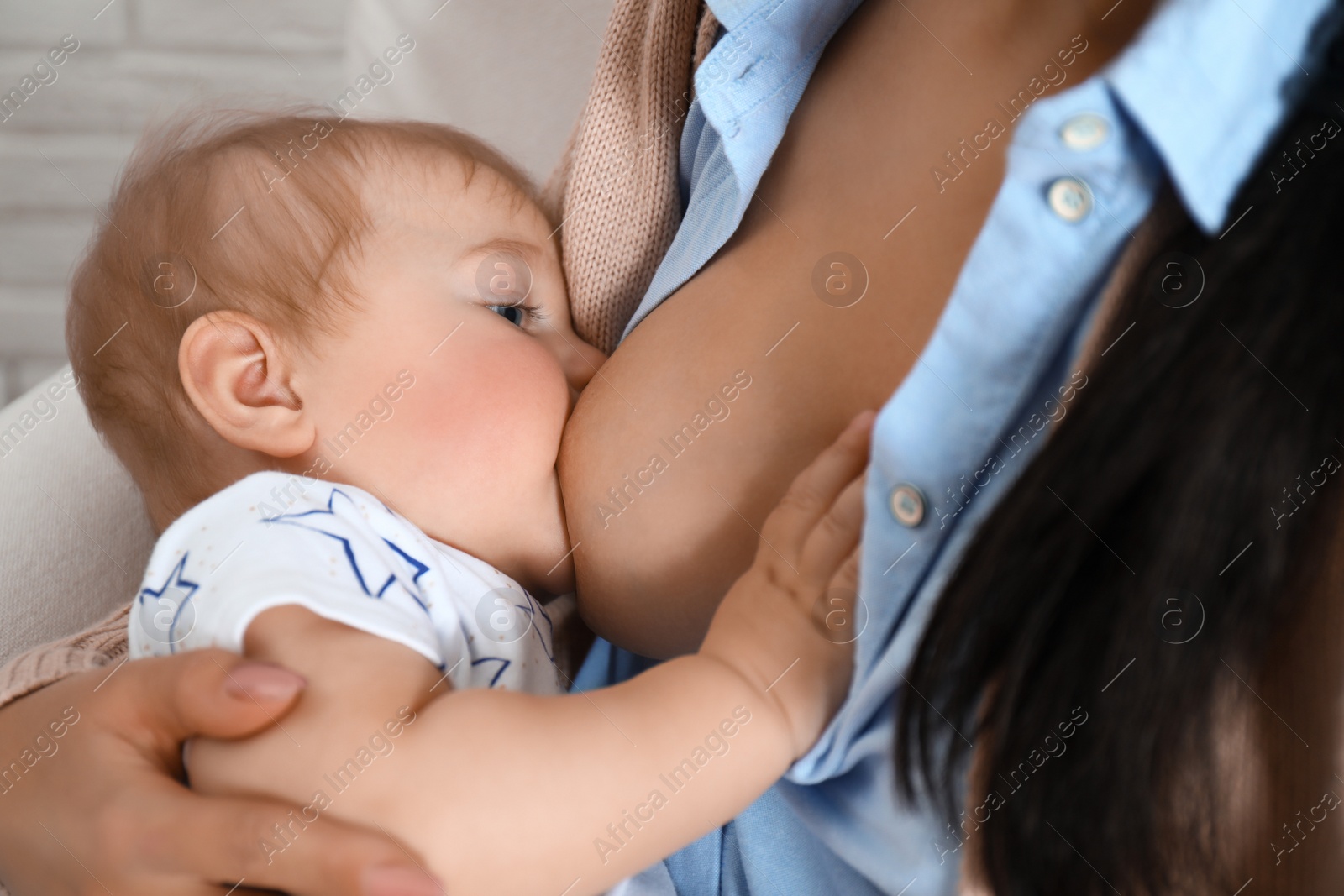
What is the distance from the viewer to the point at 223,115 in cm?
76

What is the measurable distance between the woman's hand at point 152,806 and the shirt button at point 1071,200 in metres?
0.41

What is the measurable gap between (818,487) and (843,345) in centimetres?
10

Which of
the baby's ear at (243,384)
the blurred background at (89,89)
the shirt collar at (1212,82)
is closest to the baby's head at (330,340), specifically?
the baby's ear at (243,384)

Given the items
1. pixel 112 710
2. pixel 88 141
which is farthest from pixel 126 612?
pixel 88 141

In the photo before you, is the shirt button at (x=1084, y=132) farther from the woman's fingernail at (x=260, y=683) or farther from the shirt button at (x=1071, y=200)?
the woman's fingernail at (x=260, y=683)

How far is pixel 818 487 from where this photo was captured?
49 cm

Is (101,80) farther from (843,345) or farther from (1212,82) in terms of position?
(1212,82)

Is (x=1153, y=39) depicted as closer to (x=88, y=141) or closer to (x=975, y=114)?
(x=975, y=114)

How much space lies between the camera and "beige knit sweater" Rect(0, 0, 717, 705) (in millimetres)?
747

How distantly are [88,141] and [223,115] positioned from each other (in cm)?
138

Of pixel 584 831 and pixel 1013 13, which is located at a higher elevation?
pixel 1013 13

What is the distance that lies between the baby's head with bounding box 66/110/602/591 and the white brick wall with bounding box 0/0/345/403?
1.26 m

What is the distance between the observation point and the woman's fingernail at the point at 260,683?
423 millimetres

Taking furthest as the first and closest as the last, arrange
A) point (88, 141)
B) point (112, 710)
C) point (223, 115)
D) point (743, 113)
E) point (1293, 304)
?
point (88, 141) < point (223, 115) < point (743, 113) < point (112, 710) < point (1293, 304)
